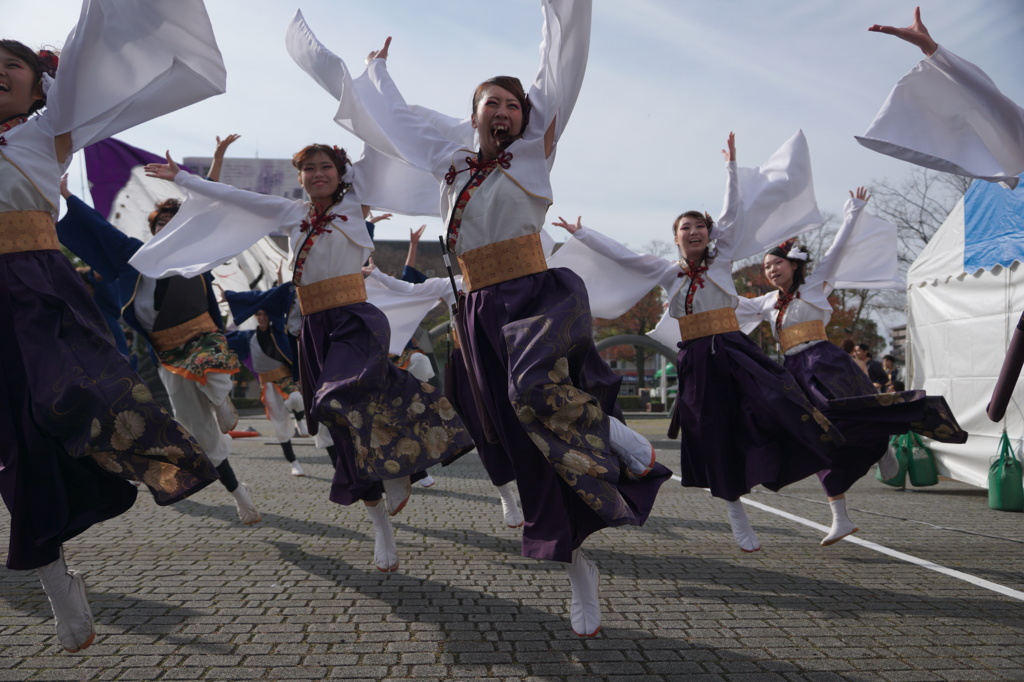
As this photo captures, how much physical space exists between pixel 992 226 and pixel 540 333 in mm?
7267

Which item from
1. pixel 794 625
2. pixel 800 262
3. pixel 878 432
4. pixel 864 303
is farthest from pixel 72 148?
pixel 864 303

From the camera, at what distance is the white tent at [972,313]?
8375mm

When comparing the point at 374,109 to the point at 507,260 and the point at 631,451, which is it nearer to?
the point at 507,260

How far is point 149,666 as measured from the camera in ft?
10.0

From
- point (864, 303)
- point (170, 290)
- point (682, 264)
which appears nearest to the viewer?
point (682, 264)

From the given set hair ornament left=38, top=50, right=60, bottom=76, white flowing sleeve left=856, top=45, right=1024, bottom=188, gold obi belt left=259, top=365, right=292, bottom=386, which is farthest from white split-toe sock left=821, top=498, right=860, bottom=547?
gold obi belt left=259, top=365, right=292, bottom=386

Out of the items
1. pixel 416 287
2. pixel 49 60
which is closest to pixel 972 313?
pixel 416 287

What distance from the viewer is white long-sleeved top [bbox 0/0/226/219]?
340cm

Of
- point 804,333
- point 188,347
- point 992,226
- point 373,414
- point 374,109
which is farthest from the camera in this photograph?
point 992,226

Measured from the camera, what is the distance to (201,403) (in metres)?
6.45

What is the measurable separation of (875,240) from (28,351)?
6.84 meters

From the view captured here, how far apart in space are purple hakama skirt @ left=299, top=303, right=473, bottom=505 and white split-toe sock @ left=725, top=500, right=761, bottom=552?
182 cm

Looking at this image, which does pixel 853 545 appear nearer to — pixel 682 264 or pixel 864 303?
pixel 682 264

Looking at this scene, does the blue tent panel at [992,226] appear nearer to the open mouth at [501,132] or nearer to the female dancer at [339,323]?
the open mouth at [501,132]
